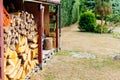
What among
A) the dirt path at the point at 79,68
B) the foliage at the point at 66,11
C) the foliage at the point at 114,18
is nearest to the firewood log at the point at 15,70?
→ the dirt path at the point at 79,68

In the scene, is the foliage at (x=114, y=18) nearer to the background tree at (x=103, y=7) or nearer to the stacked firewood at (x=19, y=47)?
the background tree at (x=103, y=7)

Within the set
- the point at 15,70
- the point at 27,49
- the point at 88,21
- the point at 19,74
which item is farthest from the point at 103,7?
the point at 15,70

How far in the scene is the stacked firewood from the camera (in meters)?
5.63

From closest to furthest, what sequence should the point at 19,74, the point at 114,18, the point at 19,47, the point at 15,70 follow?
the point at 15,70 < the point at 19,74 < the point at 19,47 < the point at 114,18

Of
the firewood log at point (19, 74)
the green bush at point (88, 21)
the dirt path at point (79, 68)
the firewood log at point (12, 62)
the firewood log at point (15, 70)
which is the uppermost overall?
the green bush at point (88, 21)

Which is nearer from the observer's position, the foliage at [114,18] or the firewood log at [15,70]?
the firewood log at [15,70]

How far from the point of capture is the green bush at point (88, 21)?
20438mm

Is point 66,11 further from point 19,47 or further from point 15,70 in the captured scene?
point 15,70

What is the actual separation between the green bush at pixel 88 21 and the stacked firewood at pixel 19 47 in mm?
12456

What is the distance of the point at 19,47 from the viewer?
642 centimetres

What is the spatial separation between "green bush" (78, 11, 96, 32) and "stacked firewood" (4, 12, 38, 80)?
1246 centimetres

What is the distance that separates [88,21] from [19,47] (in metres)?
14.4

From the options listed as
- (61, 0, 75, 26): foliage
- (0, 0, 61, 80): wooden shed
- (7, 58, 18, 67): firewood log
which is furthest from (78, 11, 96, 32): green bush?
(7, 58, 18, 67): firewood log

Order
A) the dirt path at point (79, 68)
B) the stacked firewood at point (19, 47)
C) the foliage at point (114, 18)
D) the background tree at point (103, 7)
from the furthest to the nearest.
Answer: the foliage at point (114, 18)
the background tree at point (103, 7)
the dirt path at point (79, 68)
the stacked firewood at point (19, 47)
